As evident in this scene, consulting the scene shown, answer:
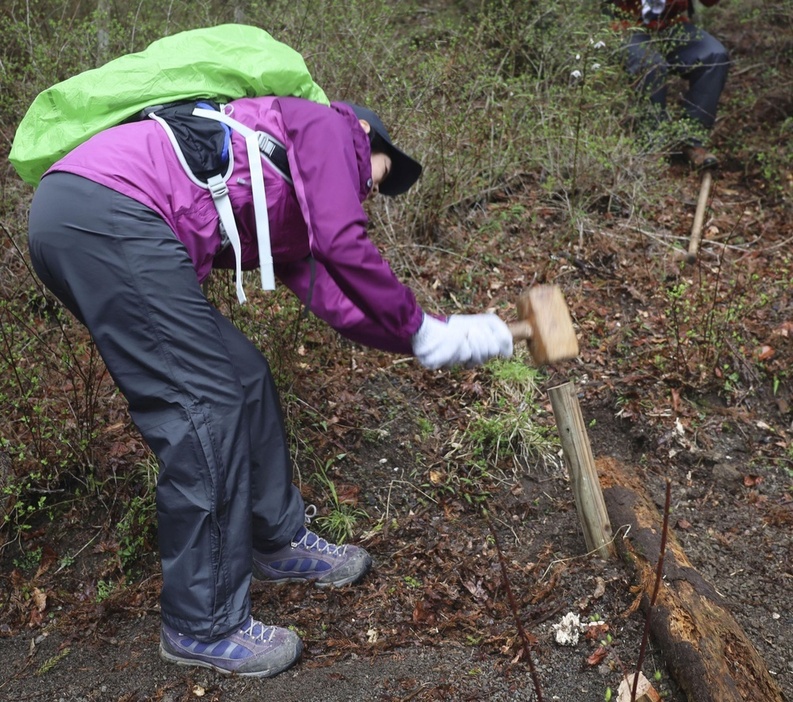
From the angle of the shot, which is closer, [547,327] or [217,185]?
[217,185]

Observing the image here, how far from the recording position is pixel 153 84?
7.10 feet

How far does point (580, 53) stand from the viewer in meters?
5.25

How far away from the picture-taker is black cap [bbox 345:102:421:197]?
250cm

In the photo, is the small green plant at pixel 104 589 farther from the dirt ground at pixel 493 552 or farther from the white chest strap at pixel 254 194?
the white chest strap at pixel 254 194

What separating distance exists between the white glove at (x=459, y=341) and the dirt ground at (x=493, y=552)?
1.05 meters

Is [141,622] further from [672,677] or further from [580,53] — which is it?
[580,53]

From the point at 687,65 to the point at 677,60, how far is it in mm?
235

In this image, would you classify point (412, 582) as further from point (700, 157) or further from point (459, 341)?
point (700, 157)

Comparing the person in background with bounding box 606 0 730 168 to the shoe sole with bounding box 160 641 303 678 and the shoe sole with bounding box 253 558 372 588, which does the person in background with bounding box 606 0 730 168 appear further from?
the shoe sole with bounding box 160 641 303 678

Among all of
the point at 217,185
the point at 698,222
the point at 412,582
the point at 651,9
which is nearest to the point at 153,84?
the point at 217,185

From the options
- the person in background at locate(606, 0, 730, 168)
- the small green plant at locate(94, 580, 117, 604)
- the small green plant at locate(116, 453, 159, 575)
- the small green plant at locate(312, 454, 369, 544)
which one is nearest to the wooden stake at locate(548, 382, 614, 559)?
the small green plant at locate(312, 454, 369, 544)

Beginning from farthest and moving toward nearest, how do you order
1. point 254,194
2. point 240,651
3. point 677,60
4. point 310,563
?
point 677,60, point 310,563, point 240,651, point 254,194

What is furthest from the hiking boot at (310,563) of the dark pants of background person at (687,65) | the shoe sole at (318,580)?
the dark pants of background person at (687,65)

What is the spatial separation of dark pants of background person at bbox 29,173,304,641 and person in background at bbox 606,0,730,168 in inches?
182
